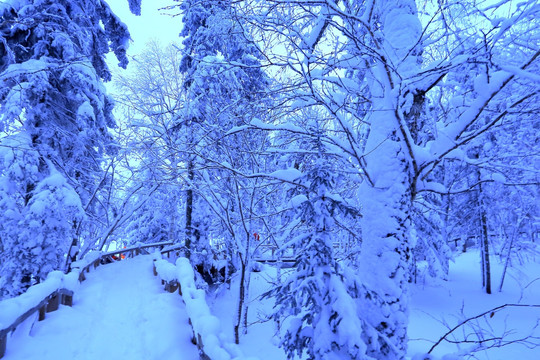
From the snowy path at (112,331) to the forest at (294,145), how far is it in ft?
6.92

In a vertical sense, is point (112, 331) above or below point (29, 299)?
below

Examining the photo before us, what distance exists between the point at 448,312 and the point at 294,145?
1583 cm

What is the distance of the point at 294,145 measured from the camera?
28.1 ft

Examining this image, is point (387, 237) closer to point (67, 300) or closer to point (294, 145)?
point (294, 145)

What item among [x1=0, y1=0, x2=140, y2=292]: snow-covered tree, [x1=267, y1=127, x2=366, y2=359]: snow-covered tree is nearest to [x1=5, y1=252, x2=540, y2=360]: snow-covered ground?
[x1=267, y1=127, x2=366, y2=359]: snow-covered tree

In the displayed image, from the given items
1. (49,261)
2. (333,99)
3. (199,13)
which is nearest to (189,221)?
(49,261)

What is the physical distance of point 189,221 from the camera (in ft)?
48.8

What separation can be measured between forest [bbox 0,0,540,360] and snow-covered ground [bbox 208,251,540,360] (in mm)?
992

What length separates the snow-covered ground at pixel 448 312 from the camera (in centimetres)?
1146

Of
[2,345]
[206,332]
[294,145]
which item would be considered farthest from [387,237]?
[2,345]

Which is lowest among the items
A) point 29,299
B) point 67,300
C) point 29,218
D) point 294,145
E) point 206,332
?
point 67,300

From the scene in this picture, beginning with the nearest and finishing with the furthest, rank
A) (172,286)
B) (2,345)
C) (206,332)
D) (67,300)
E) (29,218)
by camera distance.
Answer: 1. (206,332)
2. (2,345)
3. (67,300)
4. (172,286)
5. (29,218)

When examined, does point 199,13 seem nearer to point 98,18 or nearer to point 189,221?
point 98,18

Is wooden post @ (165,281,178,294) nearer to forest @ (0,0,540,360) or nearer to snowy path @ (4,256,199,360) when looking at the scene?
snowy path @ (4,256,199,360)
